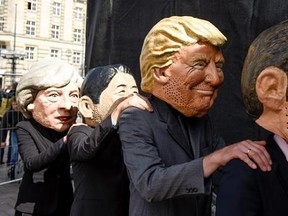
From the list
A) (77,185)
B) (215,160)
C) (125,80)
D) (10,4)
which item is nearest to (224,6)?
(125,80)

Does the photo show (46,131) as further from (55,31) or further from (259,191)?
(55,31)

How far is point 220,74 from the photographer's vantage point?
4.42ft

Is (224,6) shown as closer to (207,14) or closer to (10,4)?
(207,14)

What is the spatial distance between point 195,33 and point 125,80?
0.70 meters

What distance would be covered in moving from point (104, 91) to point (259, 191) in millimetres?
1054

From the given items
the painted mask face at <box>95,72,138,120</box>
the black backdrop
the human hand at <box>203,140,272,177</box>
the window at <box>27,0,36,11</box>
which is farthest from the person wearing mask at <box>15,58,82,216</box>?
the window at <box>27,0,36,11</box>

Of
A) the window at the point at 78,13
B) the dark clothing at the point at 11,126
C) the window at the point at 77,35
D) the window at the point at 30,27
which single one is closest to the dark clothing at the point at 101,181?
the dark clothing at the point at 11,126

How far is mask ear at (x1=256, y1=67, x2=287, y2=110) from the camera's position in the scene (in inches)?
41.6

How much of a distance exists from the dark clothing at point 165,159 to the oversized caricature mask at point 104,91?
20.3 inches

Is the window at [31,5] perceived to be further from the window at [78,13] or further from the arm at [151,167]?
the arm at [151,167]

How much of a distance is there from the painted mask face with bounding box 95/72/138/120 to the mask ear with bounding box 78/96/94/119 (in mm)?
36

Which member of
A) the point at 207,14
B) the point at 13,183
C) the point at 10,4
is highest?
the point at 10,4

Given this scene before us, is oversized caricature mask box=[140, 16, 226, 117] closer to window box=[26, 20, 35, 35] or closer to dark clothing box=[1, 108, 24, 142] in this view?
dark clothing box=[1, 108, 24, 142]

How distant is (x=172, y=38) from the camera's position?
1332mm
